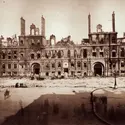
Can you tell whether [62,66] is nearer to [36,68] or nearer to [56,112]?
[36,68]

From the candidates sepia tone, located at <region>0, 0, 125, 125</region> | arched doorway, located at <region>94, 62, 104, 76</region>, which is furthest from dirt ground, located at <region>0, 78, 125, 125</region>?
arched doorway, located at <region>94, 62, 104, 76</region>

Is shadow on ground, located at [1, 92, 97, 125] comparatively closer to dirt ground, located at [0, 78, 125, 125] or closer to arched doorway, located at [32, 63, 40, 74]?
dirt ground, located at [0, 78, 125, 125]

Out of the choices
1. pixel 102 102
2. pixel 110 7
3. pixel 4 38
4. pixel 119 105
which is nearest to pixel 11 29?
pixel 4 38

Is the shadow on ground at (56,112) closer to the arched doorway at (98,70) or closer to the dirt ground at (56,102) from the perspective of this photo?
the dirt ground at (56,102)

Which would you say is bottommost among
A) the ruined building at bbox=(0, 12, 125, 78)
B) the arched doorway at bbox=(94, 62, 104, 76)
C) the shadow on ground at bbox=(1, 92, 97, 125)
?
the shadow on ground at bbox=(1, 92, 97, 125)

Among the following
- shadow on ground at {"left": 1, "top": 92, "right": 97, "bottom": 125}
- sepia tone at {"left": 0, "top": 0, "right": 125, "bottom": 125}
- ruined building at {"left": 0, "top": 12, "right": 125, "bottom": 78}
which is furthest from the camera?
ruined building at {"left": 0, "top": 12, "right": 125, "bottom": 78}

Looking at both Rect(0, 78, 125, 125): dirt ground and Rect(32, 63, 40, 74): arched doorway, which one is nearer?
Rect(0, 78, 125, 125): dirt ground

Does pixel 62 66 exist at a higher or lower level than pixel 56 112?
higher

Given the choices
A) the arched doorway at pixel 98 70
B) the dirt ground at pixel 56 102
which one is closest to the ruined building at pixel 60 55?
the arched doorway at pixel 98 70

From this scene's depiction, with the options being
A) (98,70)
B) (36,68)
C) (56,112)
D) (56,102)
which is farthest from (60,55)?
(56,112)

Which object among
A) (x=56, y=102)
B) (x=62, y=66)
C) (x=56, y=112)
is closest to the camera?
(x=56, y=112)
